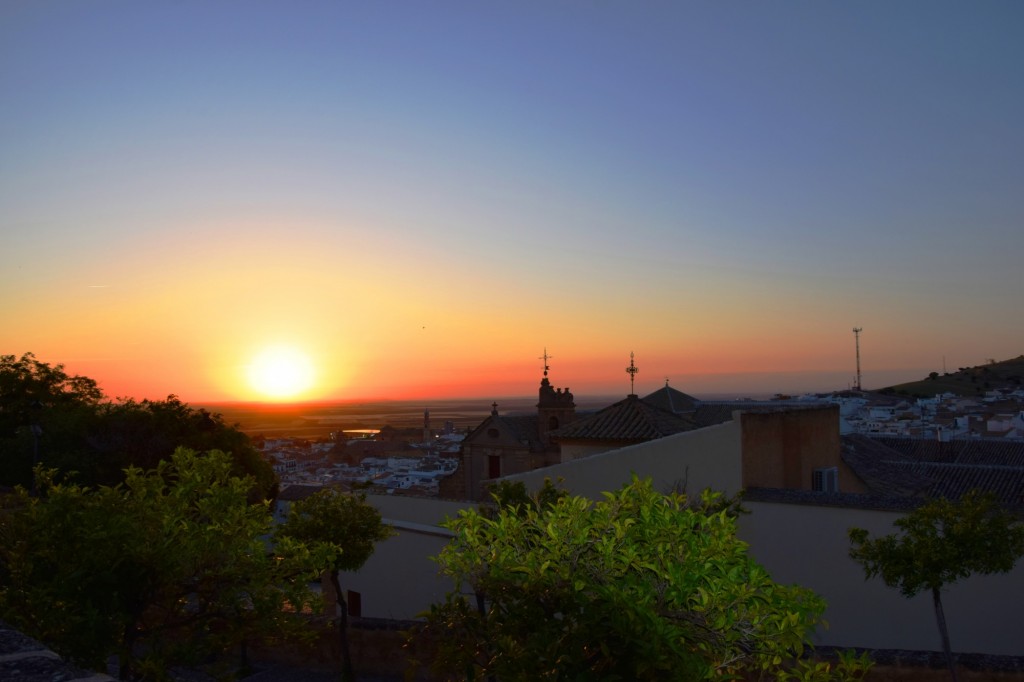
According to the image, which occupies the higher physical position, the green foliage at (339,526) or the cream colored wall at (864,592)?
the green foliage at (339,526)

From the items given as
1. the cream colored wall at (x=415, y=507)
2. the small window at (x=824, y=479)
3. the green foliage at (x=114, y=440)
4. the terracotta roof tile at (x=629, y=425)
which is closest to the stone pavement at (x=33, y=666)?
the cream colored wall at (x=415, y=507)

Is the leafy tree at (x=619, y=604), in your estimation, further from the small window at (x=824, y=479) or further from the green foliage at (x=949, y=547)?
the small window at (x=824, y=479)

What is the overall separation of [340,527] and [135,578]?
739 centimetres

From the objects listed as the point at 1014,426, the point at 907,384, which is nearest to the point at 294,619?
the point at 1014,426

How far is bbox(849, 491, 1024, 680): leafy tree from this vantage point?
1037cm

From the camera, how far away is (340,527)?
1427 centimetres

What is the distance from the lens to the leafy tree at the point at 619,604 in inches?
192

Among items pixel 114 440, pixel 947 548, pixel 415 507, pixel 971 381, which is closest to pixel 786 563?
pixel 947 548

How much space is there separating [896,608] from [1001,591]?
1.65 meters

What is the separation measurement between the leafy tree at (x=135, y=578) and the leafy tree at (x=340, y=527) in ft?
20.4

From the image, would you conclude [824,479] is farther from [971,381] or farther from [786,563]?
[971,381]

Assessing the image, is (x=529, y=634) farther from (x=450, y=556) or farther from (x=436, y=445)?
(x=436, y=445)

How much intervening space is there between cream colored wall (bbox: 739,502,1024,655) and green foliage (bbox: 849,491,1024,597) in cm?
222

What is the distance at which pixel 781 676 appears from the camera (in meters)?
5.14
